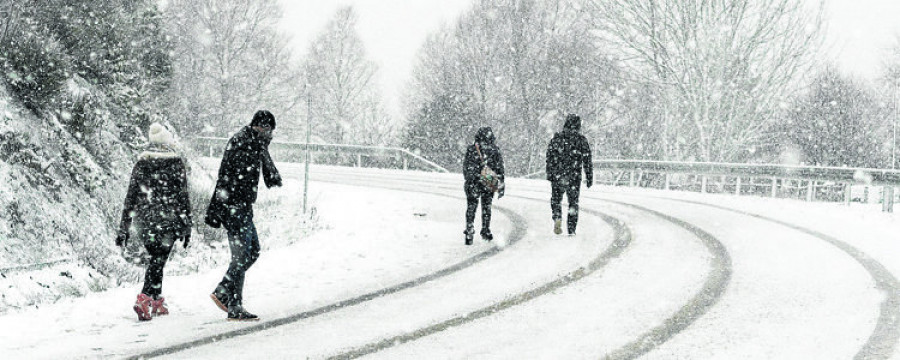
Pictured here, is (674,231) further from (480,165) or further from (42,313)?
(42,313)

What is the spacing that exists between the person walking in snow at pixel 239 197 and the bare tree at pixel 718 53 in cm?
2080

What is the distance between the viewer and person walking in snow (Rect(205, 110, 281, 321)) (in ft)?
20.2

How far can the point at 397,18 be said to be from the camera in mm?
122125

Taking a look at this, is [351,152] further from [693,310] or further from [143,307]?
[693,310]

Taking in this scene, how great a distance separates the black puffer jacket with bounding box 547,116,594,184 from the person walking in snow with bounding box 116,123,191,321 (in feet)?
19.9

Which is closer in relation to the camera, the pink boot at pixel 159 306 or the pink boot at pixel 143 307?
the pink boot at pixel 143 307

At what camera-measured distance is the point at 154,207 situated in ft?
20.4


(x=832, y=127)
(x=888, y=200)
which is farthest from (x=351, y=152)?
(x=832, y=127)

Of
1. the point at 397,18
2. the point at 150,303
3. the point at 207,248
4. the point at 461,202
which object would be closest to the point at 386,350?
the point at 150,303

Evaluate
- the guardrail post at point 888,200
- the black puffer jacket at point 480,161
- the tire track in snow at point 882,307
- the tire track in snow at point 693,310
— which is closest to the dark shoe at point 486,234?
the black puffer jacket at point 480,161

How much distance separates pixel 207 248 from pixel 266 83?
29761 millimetres

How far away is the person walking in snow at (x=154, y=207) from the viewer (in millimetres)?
6184

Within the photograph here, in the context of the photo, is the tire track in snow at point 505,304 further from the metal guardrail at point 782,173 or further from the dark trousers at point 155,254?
the metal guardrail at point 782,173

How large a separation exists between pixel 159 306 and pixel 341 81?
142 feet
